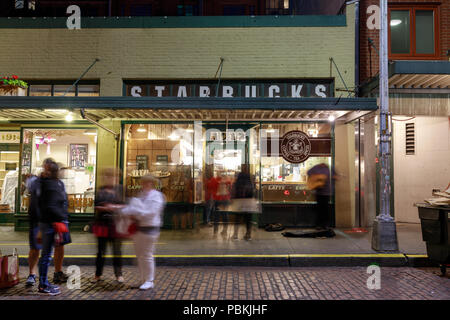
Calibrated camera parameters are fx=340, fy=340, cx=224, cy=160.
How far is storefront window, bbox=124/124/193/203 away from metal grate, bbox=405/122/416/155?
7420 mm

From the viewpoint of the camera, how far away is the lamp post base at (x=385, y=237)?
7441 mm

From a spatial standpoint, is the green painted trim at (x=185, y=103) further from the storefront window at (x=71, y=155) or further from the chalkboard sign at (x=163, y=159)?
the chalkboard sign at (x=163, y=159)

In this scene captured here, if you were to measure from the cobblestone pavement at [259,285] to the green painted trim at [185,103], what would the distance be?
368 centimetres

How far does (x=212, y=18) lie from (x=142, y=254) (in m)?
8.15

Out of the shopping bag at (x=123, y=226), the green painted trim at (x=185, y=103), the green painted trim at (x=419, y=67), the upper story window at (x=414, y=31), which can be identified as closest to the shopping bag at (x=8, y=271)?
the shopping bag at (x=123, y=226)

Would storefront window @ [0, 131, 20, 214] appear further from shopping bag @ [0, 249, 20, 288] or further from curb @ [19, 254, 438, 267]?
shopping bag @ [0, 249, 20, 288]

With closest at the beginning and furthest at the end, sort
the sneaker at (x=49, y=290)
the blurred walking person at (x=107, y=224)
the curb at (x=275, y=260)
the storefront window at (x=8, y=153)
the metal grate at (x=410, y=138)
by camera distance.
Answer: the sneaker at (x=49, y=290) → the blurred walking person at (x=107, y=224) → the curb at (x=275, y=260) → the storefront window at (x=8, y=153) → the metal grate at (x=410, y=138)

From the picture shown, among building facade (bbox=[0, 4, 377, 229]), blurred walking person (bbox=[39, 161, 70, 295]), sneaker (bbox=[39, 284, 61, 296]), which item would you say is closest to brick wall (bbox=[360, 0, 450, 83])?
building facade (bbox=[0, 4, 377, 229])

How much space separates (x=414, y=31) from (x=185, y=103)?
26.2 ft

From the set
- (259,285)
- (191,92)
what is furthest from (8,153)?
(259,285)

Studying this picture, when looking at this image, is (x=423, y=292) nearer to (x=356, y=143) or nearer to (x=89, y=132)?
(x=356, y=143)

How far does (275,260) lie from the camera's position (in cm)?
710
